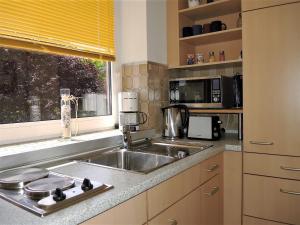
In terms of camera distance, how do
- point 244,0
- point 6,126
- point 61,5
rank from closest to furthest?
point 6,126
point 61,5
point 244,0

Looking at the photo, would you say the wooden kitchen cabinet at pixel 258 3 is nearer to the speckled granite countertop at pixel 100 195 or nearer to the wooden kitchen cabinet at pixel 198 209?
the speckled granite countertop at pixel 100 195

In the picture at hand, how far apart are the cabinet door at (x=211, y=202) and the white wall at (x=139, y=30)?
1.04 meters

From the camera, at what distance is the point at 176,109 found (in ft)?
6.71

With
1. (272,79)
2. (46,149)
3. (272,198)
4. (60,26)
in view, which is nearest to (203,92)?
(272,79)

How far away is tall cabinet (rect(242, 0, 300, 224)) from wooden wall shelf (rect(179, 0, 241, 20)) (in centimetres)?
27

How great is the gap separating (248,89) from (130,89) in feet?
2.95

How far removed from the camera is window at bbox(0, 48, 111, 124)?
147 cm

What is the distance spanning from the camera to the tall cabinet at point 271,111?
1.63m

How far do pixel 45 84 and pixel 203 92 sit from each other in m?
1.14

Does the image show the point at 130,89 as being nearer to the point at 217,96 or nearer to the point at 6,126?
the point at 217,96

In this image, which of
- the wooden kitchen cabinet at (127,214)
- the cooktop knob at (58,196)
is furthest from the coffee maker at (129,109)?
the cooktop knob at (58,196)

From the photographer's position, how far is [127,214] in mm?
951

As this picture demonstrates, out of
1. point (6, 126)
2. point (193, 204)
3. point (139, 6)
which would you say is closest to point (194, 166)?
point (193, 204)

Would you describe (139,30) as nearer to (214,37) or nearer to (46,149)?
(214,37)
